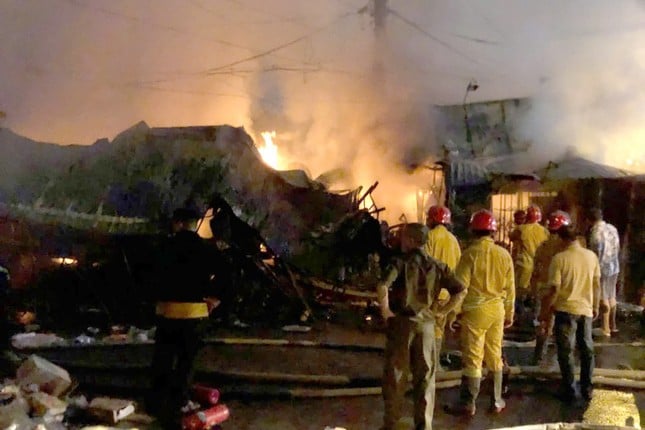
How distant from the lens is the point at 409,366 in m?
Result: 4.99

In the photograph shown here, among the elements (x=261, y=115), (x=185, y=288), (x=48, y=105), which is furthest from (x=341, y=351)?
(x=261, y=115)

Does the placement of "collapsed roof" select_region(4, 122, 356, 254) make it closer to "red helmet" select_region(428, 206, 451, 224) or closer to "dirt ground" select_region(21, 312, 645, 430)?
"dirt ground" select_region(21, 312, 645, 430)

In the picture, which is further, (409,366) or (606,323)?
(606,323)

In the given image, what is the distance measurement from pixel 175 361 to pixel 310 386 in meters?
1.86

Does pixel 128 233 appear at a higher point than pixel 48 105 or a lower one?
lower

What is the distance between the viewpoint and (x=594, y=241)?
9242 millimetres

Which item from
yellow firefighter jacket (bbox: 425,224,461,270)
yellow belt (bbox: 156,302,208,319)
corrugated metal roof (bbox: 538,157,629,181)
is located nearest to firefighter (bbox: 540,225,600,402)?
yellow firefighter jacket (bbox: 425,224,461,270)

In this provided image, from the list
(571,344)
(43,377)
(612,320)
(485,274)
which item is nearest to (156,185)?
(43,377)

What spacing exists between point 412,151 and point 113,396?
1284cm

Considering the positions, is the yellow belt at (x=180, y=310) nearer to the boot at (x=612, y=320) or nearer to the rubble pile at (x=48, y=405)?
the rubble pile at (x=48, y=405)

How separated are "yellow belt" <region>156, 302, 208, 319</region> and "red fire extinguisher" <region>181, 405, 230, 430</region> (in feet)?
2.69

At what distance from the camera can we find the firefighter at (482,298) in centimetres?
568

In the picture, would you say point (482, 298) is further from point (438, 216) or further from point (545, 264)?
point (545, 264)

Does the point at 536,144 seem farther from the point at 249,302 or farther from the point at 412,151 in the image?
the point at 249,302
